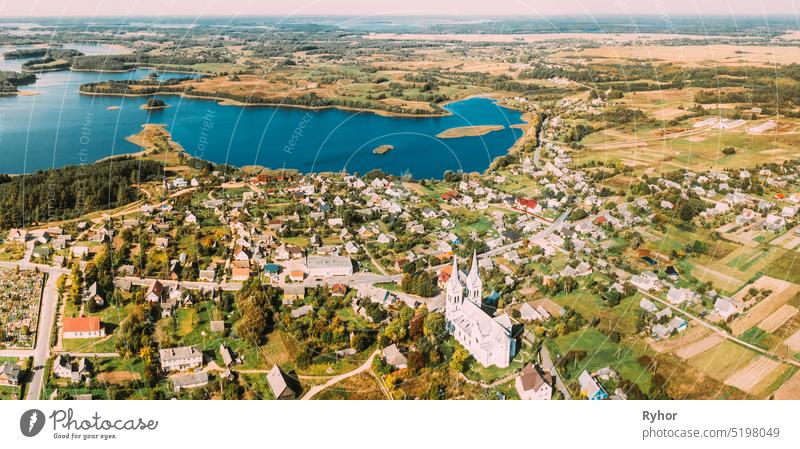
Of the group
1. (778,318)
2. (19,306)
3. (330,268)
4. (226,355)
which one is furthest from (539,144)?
(19,306)

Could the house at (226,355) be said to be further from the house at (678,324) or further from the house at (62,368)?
the house at (678,324)

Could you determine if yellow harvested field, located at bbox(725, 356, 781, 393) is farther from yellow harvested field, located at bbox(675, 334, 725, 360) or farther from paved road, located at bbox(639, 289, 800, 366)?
yellow harvested field, located at bbox(675, 334, 725, 360)

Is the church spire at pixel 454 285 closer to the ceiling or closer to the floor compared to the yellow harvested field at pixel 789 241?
closer to the ceiling

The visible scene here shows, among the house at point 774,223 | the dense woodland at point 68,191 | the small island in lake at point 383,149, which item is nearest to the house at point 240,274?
the dense woodland at point 68,191

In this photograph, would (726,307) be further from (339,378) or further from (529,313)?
(339,378)

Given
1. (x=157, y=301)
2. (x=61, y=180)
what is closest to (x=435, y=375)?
(x=157, y=301)

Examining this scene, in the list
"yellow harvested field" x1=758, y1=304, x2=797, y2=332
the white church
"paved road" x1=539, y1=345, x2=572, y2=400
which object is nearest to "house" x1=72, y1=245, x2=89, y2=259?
the white church
